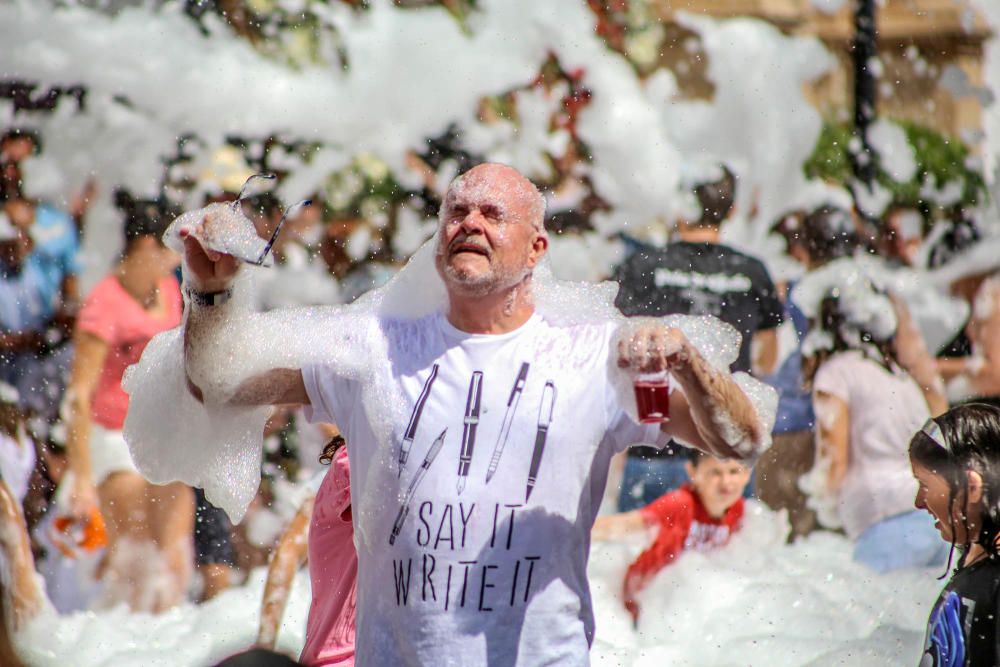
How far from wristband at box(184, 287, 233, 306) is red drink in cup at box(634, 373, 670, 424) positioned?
59 centimetres

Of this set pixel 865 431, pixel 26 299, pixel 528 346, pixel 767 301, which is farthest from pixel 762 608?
pixel 26 299

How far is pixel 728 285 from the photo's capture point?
361 centimetres

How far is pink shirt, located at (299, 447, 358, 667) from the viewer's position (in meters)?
2.11

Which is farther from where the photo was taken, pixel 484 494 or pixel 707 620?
pixel 707 620

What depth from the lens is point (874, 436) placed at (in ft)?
12.3

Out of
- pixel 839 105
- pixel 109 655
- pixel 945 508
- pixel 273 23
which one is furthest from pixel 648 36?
pixel 109 655

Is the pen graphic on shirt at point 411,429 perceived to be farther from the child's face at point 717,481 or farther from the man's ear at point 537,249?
the child's face at point 717,481

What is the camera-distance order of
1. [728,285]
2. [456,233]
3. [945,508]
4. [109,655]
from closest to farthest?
[456,233]
[945,508]
[109,655]
[728,285]

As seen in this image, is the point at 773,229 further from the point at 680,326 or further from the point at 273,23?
the point at 680,326

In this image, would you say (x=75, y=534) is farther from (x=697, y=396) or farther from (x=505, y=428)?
(x=697, y=396)

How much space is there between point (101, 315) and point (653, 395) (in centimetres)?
219

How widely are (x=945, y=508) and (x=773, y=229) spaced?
174 cm

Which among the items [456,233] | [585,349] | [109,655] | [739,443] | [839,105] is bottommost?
[109,655]

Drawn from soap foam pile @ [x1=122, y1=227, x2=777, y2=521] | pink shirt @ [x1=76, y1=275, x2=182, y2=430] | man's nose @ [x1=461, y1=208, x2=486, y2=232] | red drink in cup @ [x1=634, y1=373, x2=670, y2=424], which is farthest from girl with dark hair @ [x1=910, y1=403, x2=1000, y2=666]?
pink shirt @ [x1=76, y1=275, x2=182, y2=430]
